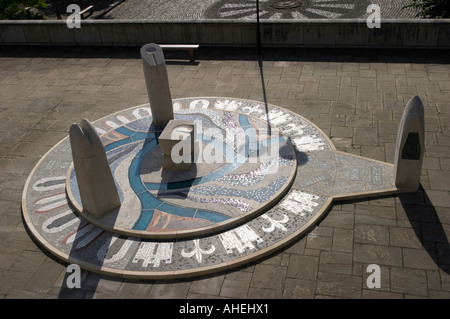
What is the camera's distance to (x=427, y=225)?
36.3 ft

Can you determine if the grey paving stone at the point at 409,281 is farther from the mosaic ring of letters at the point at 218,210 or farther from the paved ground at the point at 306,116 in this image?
the mosaic ring of letters at the point at 218,210

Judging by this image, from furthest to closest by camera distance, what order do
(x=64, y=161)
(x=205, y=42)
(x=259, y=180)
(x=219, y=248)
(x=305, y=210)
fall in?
(x=205, y=42) → (x=64, y=161) → (x=259, y=180) → (x=305, y=210) → (x=219, y=248)

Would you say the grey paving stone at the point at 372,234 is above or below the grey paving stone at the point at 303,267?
above

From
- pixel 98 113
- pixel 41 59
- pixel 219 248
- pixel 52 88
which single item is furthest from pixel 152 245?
pixel 41 59

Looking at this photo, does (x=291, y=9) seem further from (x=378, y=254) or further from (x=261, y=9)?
(x=378, y=254)

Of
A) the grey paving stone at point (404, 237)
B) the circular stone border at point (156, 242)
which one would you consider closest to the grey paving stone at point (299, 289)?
the circular stone border at point (156, 242)

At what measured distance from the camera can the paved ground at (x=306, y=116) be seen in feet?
33.0

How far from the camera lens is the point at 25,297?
1012 cm

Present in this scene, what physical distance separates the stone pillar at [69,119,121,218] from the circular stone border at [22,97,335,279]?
0.57 m

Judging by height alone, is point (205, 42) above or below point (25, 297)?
above

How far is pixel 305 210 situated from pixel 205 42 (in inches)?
457

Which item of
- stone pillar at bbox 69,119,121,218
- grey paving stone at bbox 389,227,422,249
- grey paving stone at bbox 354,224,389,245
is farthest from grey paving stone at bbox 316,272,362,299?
stone pillar at bbox 69,119,121,218

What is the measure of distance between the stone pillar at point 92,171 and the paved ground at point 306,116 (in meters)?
1.57

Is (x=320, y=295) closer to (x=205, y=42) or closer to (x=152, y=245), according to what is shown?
(x=152, y=245)
